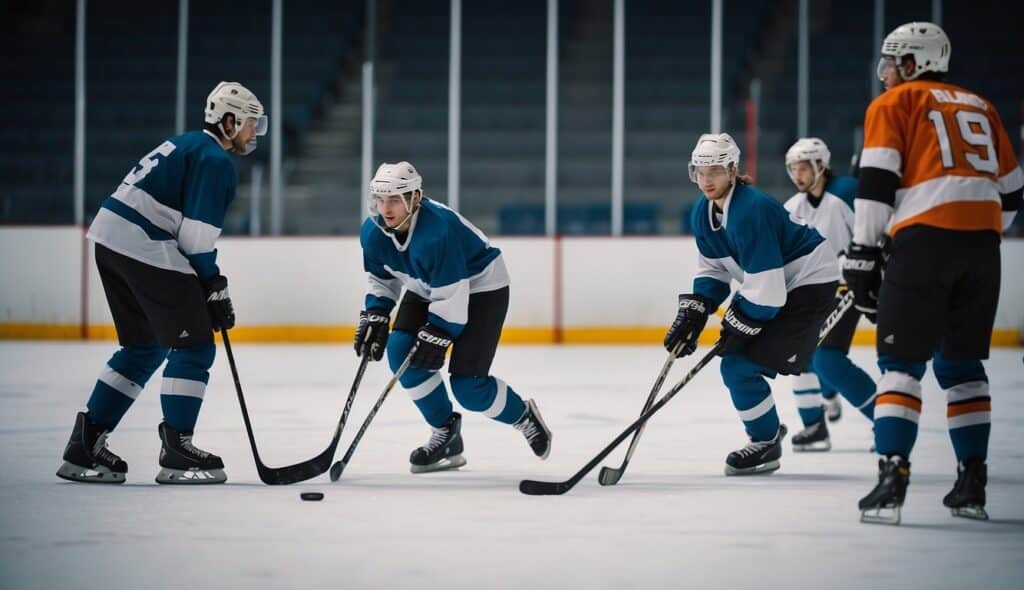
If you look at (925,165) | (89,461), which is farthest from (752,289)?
(89,461)

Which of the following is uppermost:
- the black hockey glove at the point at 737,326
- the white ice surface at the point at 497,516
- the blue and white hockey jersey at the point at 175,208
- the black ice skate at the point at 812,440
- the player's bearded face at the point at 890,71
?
the player's bearded face at the point at 890,71

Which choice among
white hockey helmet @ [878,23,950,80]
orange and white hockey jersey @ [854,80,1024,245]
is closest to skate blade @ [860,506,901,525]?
orange and white hockey jersey @ [854,80,1024,245]

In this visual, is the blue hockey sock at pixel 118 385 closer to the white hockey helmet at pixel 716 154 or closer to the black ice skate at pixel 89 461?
the black ice skate at pixel 89 461

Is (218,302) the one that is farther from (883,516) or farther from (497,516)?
(883,516)

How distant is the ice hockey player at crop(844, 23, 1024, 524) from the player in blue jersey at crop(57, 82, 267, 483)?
1.61 metres

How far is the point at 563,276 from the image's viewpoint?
29.7ft

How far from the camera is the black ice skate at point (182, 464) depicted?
3.62 metres

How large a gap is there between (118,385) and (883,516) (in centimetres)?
196

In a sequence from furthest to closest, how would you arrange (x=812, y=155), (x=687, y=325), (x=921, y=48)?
(x=812, y=155)
(x=687, y=325)
(x=921, y=48)

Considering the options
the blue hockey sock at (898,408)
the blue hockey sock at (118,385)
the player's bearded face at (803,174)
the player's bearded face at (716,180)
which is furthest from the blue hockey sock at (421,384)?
the player's bearded face at (803,174)

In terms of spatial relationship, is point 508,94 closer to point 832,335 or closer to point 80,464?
point 832,335

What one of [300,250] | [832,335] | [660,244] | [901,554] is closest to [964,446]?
[901,554]

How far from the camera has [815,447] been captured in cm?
441

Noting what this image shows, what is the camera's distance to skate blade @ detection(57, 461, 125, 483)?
3.61m
